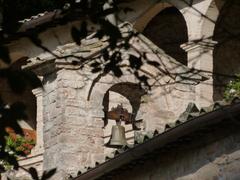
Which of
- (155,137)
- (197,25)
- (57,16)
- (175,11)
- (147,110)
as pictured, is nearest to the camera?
(57,16)

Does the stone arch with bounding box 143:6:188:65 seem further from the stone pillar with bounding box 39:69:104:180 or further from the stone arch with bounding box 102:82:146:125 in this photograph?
the stone pillar with bounding box 39:69:104:180

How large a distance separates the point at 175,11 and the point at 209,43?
11.0 ft

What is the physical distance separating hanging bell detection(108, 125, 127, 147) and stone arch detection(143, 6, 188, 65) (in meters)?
4.83

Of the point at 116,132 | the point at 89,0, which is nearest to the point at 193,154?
the point at 116,132

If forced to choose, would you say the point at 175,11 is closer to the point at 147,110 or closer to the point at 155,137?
the point at 147,110

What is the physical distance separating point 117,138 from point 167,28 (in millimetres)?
5621

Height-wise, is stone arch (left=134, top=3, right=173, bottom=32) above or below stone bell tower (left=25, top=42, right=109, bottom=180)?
above

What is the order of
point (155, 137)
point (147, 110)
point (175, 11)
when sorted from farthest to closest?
point (175, 11) → point (147, 110) → point (155, 137)

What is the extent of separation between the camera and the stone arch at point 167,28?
62.7 ft

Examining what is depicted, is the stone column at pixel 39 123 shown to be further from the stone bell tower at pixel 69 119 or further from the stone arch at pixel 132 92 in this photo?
the stone arch at pixel 132 92

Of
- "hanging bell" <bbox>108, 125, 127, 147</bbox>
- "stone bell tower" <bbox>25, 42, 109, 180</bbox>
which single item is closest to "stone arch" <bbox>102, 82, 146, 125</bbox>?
"stone bell tower" <bbox>25, 42, 109, 180</bbox>

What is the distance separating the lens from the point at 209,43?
1605cm

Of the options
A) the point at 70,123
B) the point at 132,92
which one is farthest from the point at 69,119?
the point at 132,92

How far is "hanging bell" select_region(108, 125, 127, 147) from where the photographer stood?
551 inches
